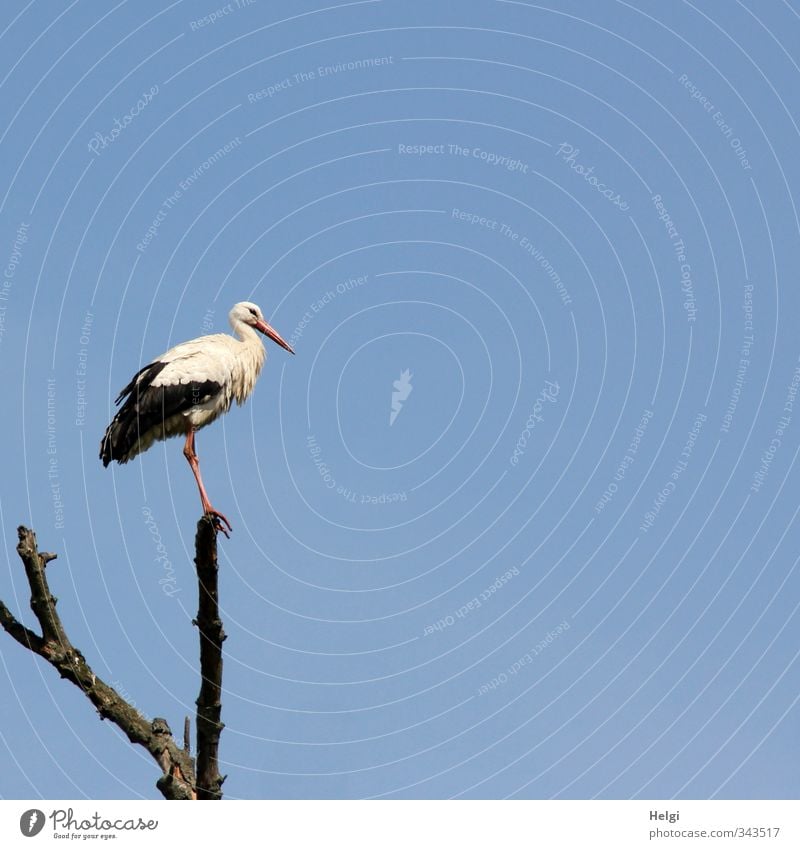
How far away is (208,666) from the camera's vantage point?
14805 mm

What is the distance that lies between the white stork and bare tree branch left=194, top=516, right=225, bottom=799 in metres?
3.88

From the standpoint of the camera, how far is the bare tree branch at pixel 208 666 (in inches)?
580

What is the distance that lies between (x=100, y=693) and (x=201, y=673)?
1090 mm

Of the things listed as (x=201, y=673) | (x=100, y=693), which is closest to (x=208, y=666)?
(x=201, y=673)

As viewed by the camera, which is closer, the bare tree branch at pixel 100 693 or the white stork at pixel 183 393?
the bare tree branch at pixel 100 693

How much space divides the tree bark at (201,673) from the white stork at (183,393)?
13.9ft

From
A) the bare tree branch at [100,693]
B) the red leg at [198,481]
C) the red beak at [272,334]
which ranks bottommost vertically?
the bare tree branch at [100,693]

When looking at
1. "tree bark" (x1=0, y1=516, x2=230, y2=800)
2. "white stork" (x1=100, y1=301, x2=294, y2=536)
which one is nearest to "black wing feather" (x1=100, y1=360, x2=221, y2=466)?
"white stork" (x1=100, y1=301, x2=294, y2=536)

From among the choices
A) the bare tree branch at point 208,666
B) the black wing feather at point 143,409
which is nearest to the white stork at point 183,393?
the black wing feather at point 143,409

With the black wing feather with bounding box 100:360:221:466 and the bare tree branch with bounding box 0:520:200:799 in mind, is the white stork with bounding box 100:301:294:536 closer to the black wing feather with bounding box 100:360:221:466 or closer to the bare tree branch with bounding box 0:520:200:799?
the black wing feather with bounding box 100:360:221:466

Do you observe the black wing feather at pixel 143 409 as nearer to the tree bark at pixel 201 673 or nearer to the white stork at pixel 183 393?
the white stork at pixel 183 393

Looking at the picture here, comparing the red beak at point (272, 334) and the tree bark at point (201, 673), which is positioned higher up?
the red beak at point (272, 334)

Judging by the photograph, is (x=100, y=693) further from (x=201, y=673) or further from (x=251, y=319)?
(x=251, y=319)
